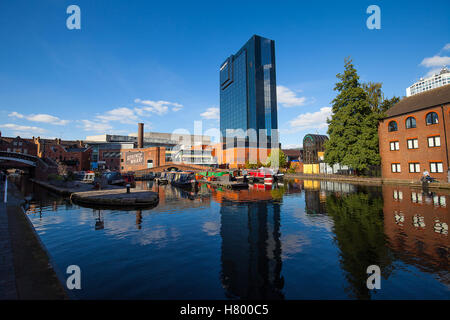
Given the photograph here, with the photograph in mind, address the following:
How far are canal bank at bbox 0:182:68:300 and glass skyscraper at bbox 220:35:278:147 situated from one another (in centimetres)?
10235

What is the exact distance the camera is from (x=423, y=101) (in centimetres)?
3450

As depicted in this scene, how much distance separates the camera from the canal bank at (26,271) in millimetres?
4688

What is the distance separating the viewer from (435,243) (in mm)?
8805

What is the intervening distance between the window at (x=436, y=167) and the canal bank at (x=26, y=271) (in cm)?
4366

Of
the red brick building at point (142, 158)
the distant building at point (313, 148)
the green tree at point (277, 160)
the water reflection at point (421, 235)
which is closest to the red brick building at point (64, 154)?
the red brick building at point (142, 158)

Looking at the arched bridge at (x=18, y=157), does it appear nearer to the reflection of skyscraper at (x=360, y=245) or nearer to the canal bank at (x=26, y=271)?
the canal bank at (x=26, y=271)

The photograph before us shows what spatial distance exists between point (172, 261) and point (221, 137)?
133 metres

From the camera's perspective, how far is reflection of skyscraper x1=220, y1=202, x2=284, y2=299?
19.7ft

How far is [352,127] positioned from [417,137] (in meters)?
9.24

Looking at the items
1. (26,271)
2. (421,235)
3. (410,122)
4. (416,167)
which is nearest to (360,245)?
(421,235)

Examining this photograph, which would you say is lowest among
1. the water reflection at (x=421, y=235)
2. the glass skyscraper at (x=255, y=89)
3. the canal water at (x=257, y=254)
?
the canal water at (x=257, y=254)

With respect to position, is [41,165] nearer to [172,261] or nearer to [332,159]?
[172,261]

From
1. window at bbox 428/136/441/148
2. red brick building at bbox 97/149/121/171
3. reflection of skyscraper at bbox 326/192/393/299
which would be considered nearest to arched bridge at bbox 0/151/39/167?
red brick building at bbox 97/149/121/171
